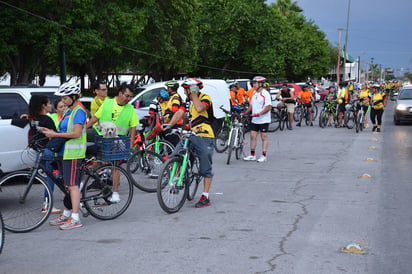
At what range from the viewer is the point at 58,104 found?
8094 millimetres

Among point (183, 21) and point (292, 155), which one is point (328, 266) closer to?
point (292, 155)

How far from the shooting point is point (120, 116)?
852 cm

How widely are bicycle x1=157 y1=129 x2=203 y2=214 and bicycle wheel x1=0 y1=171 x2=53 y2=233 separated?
4.89 ft

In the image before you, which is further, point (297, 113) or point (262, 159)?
point (297, 113)

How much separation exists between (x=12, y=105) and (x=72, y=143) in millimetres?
3217

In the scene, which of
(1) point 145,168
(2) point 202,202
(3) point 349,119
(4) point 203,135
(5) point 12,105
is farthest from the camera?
(3) point 349,119

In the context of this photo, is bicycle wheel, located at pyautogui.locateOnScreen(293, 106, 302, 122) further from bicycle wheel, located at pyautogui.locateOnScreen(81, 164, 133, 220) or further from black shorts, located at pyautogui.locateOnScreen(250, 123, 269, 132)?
bicycle wheel, located at pyautogui.locateOnScreen(81, 164, 133, 220)

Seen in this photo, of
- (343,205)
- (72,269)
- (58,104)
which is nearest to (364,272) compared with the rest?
(72,269)

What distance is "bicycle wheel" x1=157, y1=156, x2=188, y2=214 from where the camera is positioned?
7.70 metres

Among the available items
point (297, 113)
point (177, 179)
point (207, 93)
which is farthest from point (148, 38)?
point (177, 179)

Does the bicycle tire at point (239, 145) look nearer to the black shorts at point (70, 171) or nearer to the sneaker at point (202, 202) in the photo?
the sneaker at point (202, 202)

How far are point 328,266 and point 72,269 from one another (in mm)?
2404

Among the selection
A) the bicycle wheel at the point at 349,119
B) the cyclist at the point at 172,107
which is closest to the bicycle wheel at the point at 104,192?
the cyclist at the point at 172,107

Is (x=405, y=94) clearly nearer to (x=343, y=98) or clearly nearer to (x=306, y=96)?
(x=306, y=96)
